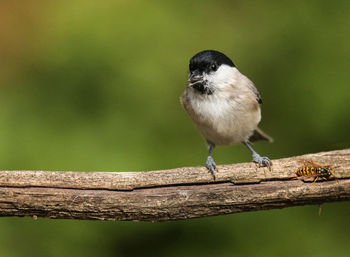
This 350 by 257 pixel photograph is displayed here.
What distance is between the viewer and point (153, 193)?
6.35 ft

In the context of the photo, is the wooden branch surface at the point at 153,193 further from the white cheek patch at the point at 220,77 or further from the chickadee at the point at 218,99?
the white cheek patch at the point at 220,77

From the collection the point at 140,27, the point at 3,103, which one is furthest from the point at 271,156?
the point at 3,103

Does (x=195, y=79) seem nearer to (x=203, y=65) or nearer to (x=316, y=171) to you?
(x=203, y=65)

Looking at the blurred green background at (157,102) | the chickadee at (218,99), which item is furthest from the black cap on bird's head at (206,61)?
the blurred green background at (157,102)

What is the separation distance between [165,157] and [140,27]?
39.0 inches

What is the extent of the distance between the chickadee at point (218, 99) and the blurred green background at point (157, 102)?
0.37m

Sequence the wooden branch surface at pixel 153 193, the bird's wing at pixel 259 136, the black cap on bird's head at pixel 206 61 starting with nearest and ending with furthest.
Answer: the wooden branch surface at pixel 153 193, the black cap on bird's head at pixel 206 61, the bird's wing at pixel 259 136

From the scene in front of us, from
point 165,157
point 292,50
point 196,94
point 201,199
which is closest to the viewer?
point 201,199

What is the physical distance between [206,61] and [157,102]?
694 mm

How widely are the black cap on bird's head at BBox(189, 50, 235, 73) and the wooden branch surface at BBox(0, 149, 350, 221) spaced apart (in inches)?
26.0

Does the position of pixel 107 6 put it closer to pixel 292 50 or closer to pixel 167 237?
pixel 292 50

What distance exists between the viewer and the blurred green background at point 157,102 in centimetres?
247

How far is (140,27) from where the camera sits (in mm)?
2980

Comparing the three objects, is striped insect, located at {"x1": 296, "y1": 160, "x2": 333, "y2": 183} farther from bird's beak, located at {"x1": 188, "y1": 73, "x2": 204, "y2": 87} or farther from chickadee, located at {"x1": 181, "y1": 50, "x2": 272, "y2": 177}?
bird's beak, located at {"x1": 188, "y1": 73, "x2": 204, "y2": 87}
